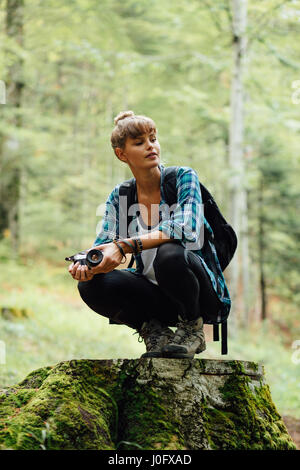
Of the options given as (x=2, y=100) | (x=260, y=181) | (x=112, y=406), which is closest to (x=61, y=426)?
(x=112, y=406)

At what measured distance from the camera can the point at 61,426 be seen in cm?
212

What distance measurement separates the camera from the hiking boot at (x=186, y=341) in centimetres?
250

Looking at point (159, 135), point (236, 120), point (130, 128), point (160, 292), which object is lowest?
point (160, 292)

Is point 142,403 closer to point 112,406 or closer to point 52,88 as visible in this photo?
point 112,406

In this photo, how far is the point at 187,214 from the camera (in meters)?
2.52

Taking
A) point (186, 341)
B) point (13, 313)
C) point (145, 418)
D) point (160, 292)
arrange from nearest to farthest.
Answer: point (145, 418)
point (186, 341)
point (160, 292)
point (13, 313)

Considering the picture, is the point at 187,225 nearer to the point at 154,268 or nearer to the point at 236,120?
the point at 154,268

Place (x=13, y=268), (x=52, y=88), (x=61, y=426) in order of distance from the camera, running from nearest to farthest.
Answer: (x=61, y=426), (x=13, y=268), (x=52, y=88)

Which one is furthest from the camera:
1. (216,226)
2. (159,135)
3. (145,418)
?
(159,135)

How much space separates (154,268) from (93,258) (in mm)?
321

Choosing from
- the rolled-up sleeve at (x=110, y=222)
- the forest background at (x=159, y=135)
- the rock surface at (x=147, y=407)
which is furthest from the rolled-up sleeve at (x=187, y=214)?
the forest background at (x=159, y=135)

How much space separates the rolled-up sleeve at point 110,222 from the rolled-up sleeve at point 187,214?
0.38 meters

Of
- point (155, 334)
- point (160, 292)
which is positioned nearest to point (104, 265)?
point (160, 292)
